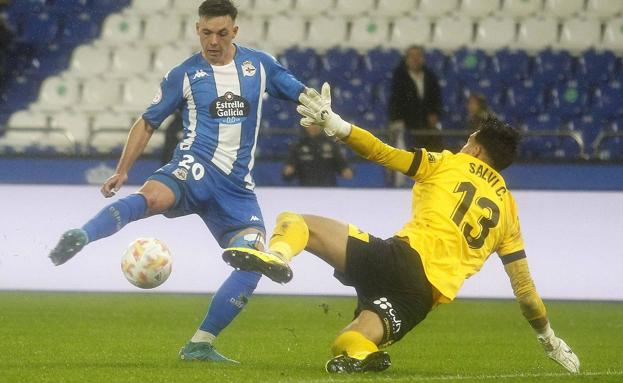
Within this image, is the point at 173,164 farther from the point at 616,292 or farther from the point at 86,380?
the point at 616,292

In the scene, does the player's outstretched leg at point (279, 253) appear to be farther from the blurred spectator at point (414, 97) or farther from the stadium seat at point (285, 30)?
the stadium seat at point (285, 30)

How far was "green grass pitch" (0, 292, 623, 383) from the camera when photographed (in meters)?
6.73

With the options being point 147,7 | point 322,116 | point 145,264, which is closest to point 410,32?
point 147,7

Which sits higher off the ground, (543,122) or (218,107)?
(218,107)

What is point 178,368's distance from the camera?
6.93 m

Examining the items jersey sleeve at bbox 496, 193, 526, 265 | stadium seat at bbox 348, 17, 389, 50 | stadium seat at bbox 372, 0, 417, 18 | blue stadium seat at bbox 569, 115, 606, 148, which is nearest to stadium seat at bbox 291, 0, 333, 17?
stadium seat at bbox 348, 17, 389, 50

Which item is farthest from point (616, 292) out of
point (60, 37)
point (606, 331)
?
point (60, 37)

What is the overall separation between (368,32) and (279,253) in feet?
38.3

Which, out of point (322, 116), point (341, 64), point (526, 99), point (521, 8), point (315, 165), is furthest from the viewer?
point (521, 8)

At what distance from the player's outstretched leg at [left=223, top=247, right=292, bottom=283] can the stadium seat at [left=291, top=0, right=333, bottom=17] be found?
12.1 meters

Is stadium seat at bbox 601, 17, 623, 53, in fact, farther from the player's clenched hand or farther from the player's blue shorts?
the player's clenched hand

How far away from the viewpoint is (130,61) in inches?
714

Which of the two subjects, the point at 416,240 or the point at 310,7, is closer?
the point at 416,240

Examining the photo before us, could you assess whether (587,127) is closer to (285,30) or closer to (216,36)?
(285,30)
